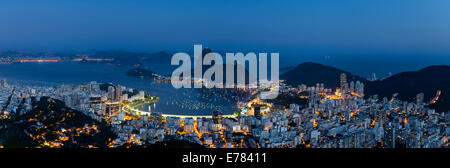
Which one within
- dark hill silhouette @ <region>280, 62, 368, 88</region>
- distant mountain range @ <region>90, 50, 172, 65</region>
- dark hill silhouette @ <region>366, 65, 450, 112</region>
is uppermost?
distant mountain range @ <region>90, 50, 172, 65</region>

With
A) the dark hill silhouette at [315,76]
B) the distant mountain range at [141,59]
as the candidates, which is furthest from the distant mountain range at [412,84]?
the distant mountain range at [141,59]

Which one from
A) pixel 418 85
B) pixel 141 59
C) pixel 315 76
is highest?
pixel 141 59

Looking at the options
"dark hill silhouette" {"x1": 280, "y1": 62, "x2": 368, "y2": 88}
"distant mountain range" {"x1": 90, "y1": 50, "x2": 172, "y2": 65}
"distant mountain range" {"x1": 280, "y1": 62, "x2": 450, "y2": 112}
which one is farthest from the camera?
"distant mountain range" {"x1": 90, "y1": 50, "x2": 172, "y2": 65}

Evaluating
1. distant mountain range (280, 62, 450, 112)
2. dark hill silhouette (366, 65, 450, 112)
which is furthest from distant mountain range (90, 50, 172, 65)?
dark hill silhouette (366, 65, 450, 112)

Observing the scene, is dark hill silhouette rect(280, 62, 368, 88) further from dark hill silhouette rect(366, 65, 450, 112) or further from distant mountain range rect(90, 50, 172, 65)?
distant mountain range rect(90, 50, 172, 65)

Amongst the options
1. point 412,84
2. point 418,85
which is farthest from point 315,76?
point 418,85

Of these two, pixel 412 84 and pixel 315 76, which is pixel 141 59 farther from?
pixel 412 84

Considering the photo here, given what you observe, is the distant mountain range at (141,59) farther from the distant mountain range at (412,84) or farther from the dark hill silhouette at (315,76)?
the distant mountain range at (412,84)

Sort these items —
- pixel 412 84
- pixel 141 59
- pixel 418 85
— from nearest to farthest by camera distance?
1. pixel 418 85
2. pixel 412 84
3. pixel 141 59
